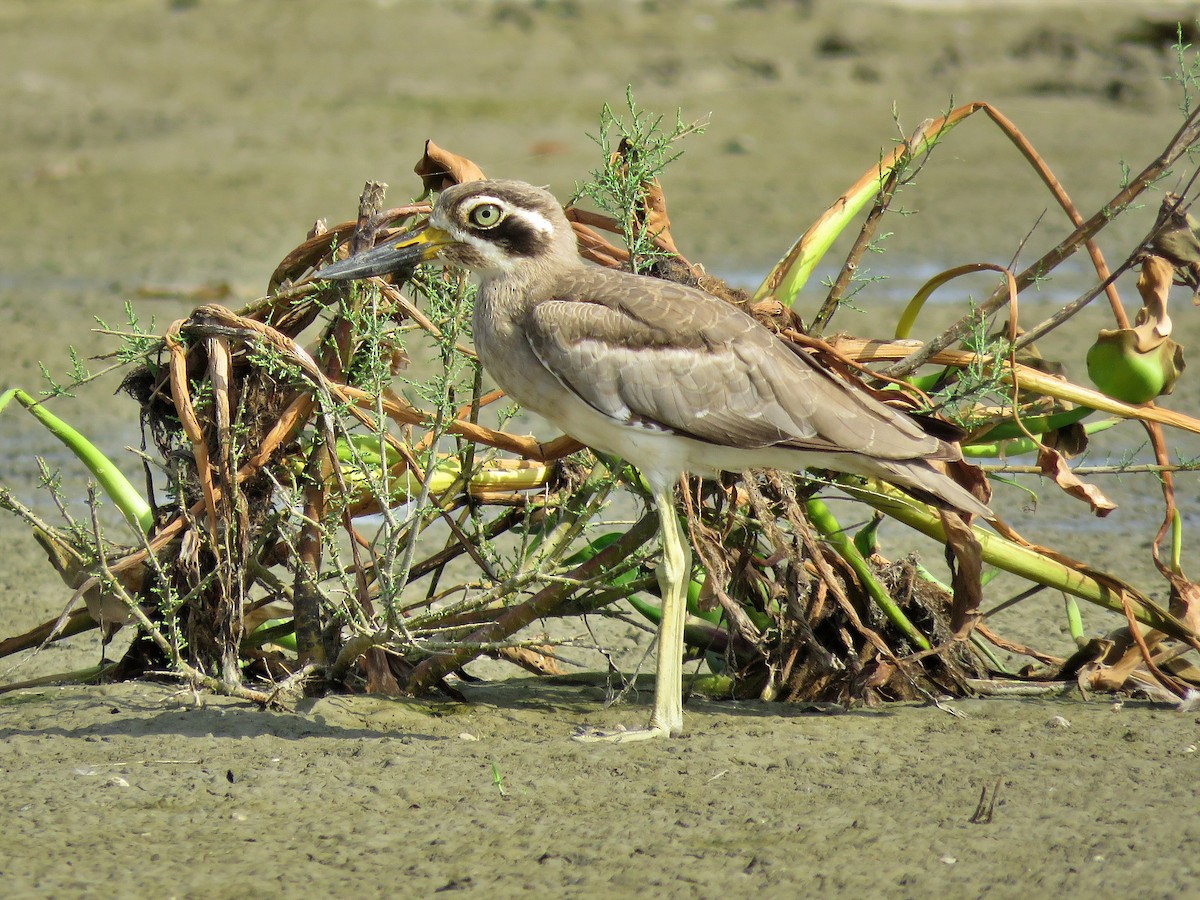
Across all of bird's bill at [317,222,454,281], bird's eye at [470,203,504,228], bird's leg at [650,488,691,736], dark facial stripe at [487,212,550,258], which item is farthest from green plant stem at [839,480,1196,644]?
bird's bill at [317,222,454,281]

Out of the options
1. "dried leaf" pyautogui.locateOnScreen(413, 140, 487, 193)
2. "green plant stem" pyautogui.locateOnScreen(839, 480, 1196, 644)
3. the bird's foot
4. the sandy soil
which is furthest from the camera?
"dried leaf" pyautogui.locateOnScreen(413, 140, 487, 193)

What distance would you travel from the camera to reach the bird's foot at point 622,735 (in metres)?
4.18

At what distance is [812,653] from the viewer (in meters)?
4.57

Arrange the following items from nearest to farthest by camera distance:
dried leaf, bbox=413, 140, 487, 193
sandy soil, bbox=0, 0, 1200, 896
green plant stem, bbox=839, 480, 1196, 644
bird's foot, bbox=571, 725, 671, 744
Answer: sandy soil, bbox=0, 0, 1200, 896 < bird's foot, bbox=571, 725, 671, 744 < green plant stem, bbox=839, 480, 1196, 644 < dried leaf, bbox=413, 140, 487, 193

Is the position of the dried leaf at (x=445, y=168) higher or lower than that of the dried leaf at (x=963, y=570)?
higher

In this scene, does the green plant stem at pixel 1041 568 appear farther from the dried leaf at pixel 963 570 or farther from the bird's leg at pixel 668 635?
the bird's leg at pixel 668 635

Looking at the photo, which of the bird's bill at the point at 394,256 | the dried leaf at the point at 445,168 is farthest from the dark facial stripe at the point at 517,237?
the dried leaf at the point at 445,168

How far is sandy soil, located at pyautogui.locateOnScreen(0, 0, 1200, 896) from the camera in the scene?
346 cm

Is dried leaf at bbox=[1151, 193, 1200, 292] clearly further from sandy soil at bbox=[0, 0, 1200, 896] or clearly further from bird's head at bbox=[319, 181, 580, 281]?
bird's head at bbox=[319, 181, 580, 281]

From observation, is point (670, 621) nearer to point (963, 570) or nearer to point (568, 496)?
point (568, 496)

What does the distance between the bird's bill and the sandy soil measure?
49.0 inches

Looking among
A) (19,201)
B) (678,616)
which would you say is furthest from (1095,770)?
(19,201)

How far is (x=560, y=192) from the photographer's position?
13.2 meters

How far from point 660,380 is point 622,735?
996mm
